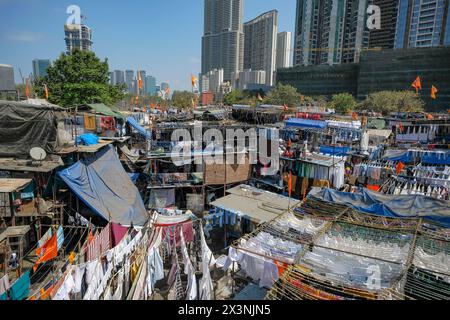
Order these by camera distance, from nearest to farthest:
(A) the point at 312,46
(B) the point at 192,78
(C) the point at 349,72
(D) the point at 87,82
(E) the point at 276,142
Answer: (E) the point at 276,142 < (B) the point at 192,78 < (D) the point at 87,82 < (C) the point at 349,72 < (A) the point at 312,46

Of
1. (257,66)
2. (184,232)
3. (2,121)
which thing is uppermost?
(257,66)

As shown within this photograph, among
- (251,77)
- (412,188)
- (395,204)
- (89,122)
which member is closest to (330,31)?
(251,77)

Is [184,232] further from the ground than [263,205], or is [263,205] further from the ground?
[263,205]

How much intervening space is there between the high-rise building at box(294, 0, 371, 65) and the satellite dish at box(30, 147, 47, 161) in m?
89.3

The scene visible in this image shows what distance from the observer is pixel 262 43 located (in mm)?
125438

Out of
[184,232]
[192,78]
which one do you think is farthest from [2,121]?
[192,78]

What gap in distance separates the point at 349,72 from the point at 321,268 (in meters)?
81.1

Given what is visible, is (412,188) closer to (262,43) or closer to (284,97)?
(284,97)

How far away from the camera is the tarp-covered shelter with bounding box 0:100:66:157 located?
11.9m

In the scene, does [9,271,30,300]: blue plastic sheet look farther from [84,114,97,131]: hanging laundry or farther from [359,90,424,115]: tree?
[359,90,424,115]: tree

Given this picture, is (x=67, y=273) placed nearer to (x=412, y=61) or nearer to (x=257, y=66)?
(x=412, y=61)

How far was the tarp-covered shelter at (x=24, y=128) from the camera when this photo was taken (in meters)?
11.9

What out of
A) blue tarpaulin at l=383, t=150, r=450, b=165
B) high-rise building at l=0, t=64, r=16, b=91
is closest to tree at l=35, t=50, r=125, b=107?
high-rise building at l=0, t=64, r=16, b=91

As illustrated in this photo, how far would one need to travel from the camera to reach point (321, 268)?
22.2 ft
